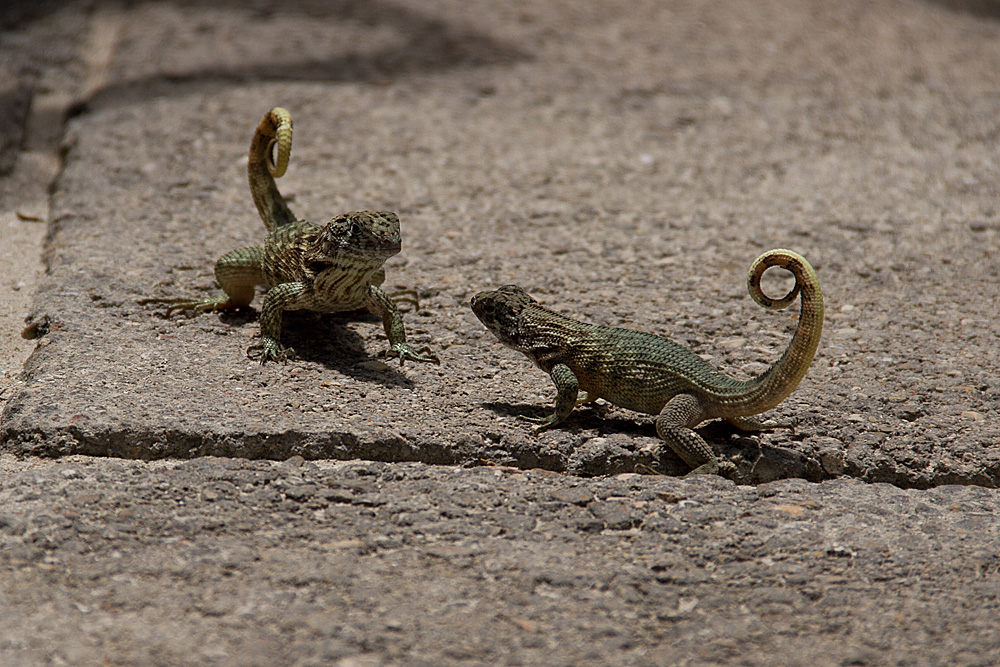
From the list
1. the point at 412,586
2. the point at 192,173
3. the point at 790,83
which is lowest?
the point at 412,586

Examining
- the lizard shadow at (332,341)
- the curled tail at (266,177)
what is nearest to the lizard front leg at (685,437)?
the lizard shadow at (332,341)

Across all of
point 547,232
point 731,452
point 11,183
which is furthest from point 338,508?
point 11,183

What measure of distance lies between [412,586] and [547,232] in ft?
8.09

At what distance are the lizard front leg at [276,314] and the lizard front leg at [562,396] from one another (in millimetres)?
1006

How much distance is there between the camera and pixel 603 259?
4.43 metres

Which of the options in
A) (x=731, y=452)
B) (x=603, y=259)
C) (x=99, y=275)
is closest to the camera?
(x=731, y=452)

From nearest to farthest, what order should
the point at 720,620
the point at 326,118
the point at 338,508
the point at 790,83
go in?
the point at 720,620
the point at 338,508
the point at 326,118
the point at 790,83

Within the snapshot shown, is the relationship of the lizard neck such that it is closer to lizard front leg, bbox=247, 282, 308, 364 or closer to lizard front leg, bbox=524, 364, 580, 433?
lizard front leg, bbox=524, 364, 580, 433

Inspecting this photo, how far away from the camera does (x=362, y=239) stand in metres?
3.42

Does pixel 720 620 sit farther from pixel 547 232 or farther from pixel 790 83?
pixel 790 83

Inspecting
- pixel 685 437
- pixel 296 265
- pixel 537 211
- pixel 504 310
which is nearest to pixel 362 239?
pixel 296 265

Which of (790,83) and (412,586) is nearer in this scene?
(412,586)

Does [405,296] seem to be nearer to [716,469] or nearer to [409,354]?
[409,354]

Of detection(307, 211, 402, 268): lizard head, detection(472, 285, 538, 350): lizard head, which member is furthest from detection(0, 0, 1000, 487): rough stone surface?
detection(307, 211, 402, 268): lizard head
